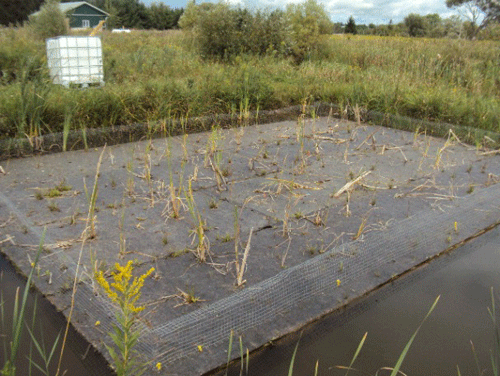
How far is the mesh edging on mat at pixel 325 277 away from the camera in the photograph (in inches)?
70.6

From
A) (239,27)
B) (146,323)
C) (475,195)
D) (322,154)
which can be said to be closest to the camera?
(146,323)

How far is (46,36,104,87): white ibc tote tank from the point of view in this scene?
23.2 ft

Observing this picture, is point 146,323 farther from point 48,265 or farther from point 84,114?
point 84,114

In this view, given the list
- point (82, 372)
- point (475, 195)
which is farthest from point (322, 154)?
point (82, 372)

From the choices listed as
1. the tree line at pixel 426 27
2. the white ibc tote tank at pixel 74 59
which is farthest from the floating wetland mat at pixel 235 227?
the tree line at pixel 426 27

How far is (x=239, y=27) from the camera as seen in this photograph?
1101 cm

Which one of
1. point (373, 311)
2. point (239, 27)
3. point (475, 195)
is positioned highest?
point (239, 27)

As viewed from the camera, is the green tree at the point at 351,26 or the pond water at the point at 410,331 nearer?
the pond water at the point at 410,331

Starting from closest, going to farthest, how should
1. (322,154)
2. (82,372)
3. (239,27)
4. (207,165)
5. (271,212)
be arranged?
(82,372) → (271,212) → (207,165) → (322,154) → (239,27)

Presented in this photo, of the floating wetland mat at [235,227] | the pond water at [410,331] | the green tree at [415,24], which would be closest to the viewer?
the pond water at [410,331]

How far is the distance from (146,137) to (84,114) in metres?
0.62

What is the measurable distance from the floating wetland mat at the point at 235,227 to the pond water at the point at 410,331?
7 centimetres

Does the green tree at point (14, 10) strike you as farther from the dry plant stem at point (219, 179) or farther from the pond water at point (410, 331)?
the pond water at point (410, 331)

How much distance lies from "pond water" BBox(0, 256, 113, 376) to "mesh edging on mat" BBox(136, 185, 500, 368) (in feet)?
0.68
